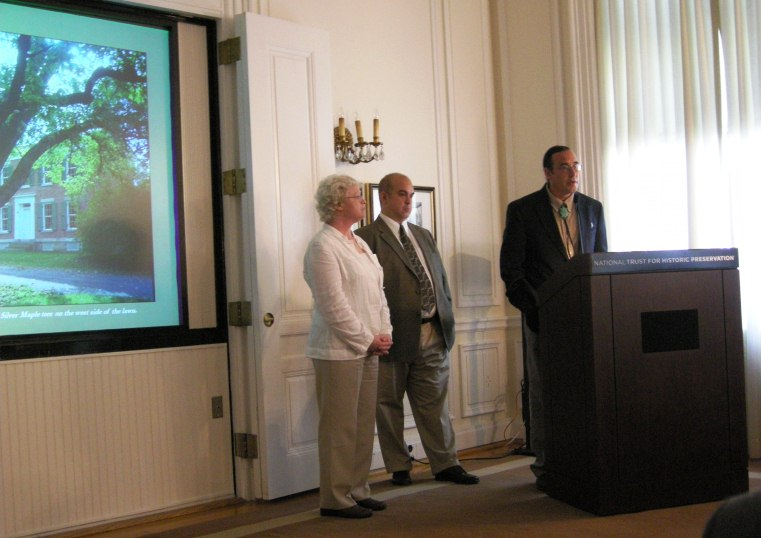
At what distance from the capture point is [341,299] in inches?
140

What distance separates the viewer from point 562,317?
11.7 feet

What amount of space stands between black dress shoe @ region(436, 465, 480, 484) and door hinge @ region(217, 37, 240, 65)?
234cm

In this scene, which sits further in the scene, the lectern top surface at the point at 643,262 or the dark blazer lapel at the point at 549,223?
the dark blazer lapel at the point at 549,223

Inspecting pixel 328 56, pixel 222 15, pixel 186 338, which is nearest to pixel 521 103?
pixel 328 56

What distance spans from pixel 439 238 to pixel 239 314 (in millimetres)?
1580

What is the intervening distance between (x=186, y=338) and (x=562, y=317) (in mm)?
1823

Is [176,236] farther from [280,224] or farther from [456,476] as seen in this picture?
[456,476]

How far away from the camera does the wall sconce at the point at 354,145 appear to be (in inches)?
186

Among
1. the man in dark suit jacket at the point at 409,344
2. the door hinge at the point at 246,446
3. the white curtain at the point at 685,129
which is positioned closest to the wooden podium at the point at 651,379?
the man in dark suit jacket at the point at 409,344

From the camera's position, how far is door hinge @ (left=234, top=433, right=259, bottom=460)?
13.8ft

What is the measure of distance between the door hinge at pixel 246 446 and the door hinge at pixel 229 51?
1.88 meters

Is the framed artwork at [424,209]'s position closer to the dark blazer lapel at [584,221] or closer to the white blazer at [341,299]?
the dark blazer lapel at [584,221]

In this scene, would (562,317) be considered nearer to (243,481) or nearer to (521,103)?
(243,481)

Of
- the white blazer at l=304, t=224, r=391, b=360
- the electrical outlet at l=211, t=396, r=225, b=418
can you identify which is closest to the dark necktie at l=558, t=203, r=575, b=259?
the white blazer at l=304, t=224, r=391, b=360
